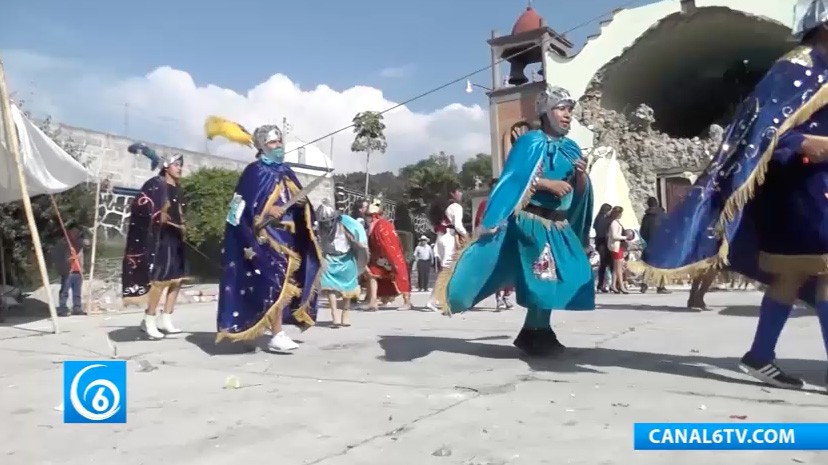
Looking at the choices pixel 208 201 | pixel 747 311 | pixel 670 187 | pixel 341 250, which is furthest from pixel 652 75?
pixel 341 250

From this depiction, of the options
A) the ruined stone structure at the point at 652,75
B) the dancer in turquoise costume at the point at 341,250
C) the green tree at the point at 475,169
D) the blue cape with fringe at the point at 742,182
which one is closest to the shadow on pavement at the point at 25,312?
the dancer in turquoise costume at the point at 341,250

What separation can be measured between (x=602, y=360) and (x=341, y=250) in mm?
4299

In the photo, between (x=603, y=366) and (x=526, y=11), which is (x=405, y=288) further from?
(x=526, y=11)

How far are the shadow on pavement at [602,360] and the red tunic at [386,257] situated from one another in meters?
4.08

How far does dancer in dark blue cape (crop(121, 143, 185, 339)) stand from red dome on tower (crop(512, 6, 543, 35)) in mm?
20114

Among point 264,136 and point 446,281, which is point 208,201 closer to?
point 264,136

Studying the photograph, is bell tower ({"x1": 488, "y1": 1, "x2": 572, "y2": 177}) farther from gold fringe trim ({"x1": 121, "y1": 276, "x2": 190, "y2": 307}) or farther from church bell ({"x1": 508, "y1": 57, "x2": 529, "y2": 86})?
gold fringe trim ({"x1": 121, "y1": 276, "x2": 190, "y2": 307})

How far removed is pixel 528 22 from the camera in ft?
84.2

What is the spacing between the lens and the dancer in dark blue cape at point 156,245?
271 inches

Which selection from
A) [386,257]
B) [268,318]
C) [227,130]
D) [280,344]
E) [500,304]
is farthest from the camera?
[386,257]

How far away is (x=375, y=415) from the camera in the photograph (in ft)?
11.5

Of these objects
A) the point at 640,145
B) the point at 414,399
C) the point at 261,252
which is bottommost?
the point at 414,399

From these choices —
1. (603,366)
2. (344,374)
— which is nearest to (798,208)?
(603,366)

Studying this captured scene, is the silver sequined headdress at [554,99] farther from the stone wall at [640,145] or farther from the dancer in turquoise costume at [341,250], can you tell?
the stone wall at [640,145]
